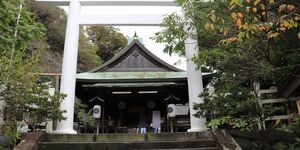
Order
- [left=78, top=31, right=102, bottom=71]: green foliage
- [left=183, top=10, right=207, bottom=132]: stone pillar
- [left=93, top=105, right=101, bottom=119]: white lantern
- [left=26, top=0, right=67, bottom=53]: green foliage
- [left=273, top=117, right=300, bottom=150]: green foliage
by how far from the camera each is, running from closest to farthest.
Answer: [left=273, top=117, right=300, bottom=150]: green foliage
[left=183, top=10, right=207, bottom=132]: stone pillar
[left=93, top=105, right=101, bottom=119]: white lantern
[left=26, top=0, right=67, bottom=53]: green foliage
[left=78, top=31, right=102, bottom=71]: green foliage

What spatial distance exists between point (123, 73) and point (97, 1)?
4.39 m

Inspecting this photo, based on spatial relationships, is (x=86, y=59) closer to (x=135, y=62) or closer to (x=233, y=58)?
(x=135, y=62)

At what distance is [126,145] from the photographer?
17.7 feet

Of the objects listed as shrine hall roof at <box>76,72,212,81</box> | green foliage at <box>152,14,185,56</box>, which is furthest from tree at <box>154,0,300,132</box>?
shrine hall roof at <box>76,72,212,81</box>

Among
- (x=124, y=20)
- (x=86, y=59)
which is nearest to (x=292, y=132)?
(x=124, y=20)

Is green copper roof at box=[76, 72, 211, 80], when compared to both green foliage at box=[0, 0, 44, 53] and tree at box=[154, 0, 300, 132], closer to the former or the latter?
tree at box=[154, 0, 300, 132]

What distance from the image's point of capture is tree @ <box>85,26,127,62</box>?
32916 mm

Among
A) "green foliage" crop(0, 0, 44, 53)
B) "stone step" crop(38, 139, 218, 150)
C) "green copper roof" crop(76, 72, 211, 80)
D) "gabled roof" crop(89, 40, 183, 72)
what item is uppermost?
"gabled roof" crop(89, 40, 183, 72)

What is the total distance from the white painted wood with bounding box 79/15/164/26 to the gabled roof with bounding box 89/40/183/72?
4558 mm

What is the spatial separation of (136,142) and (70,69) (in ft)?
11.7

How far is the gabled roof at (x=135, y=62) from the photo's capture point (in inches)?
532

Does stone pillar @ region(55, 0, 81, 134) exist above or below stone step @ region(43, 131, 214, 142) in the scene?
above

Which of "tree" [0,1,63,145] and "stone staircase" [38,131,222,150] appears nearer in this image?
"tree" [0,1,63,145]

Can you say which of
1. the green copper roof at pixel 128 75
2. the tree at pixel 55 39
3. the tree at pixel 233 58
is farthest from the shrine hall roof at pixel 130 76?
the tree at pixel 55 39
